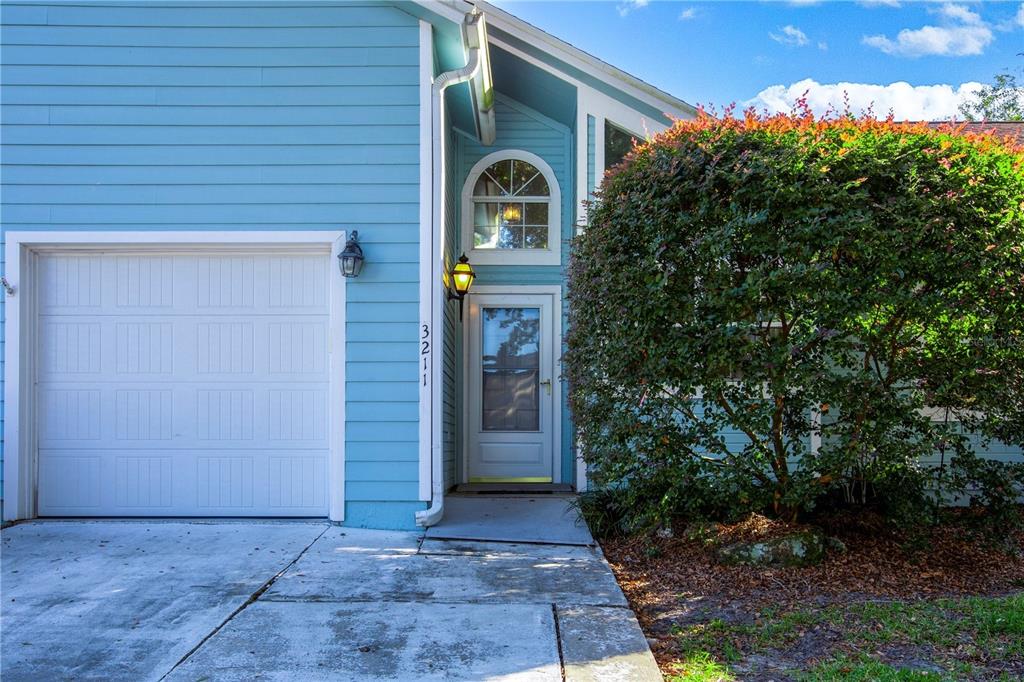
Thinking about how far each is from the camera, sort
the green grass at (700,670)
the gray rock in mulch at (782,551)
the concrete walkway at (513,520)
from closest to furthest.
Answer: the green grass at (700,670), the gray rock in mulch at (782,551), the concrete walkway at (513,520)

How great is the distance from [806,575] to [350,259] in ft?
12.0

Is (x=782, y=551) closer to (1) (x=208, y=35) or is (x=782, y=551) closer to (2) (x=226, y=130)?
(2) (x=226, y=130)

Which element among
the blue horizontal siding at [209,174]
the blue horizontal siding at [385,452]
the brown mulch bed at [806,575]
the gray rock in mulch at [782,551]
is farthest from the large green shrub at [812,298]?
the blue horizontal siding at [209,174]

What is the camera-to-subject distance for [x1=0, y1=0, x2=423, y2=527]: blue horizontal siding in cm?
574

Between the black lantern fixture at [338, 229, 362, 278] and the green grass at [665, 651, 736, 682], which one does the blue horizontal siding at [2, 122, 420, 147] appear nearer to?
the black lantern fixture at [338, 229, 362, 278]

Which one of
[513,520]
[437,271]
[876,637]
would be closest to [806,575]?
[876,637]

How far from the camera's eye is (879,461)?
14.6ft

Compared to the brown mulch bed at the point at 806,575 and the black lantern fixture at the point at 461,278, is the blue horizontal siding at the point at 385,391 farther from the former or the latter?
the brown mulch bed at the point at 806,575

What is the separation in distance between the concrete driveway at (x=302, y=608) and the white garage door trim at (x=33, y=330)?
37 cm

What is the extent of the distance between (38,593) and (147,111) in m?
3.49

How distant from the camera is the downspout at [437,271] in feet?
18.5

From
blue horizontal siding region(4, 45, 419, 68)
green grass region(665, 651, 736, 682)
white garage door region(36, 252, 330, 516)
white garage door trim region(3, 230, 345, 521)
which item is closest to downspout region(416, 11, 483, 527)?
blue horizontal siding region(4, 45, 419, 68)

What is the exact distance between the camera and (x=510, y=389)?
7910mm

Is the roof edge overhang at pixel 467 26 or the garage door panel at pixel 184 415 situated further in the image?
the garage door panel at pixel 184 415
